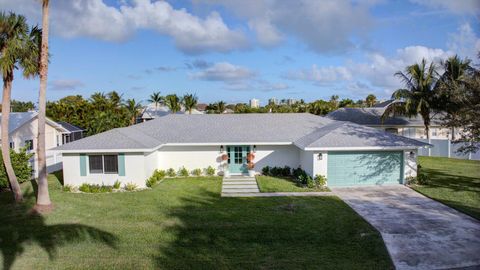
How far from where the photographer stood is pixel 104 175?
18.6 meters

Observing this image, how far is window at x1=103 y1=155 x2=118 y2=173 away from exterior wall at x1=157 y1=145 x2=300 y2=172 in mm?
3469

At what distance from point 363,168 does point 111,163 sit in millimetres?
13845

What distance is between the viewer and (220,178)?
69.3ft

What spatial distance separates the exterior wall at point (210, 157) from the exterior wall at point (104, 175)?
10.5 feet

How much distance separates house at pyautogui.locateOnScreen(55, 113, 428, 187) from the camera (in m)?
18.3

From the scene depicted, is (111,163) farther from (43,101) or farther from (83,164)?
(43,101)

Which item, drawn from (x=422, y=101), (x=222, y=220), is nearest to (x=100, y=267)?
(x=222, y=220)

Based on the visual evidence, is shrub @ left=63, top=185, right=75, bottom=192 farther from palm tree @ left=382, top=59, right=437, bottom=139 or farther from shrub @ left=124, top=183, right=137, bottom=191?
palm tree @ left=382, top=59, right=437, bottom=139

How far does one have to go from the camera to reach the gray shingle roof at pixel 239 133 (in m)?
18.5

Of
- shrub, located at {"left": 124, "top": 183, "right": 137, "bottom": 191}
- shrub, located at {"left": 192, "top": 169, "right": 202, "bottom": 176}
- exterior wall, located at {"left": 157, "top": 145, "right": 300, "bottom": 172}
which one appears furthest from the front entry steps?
shrub, located at {"left": 124, "top": 183, "right": 137, "bottom": 191}

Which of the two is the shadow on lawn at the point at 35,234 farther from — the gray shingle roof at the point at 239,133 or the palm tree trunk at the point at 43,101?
the gray shingle roof at the point at 239,133

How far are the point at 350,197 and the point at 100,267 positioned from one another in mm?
11486

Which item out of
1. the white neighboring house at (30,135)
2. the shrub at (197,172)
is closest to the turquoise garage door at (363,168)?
the shrub at (197,172)

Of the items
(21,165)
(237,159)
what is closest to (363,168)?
(237,159)
